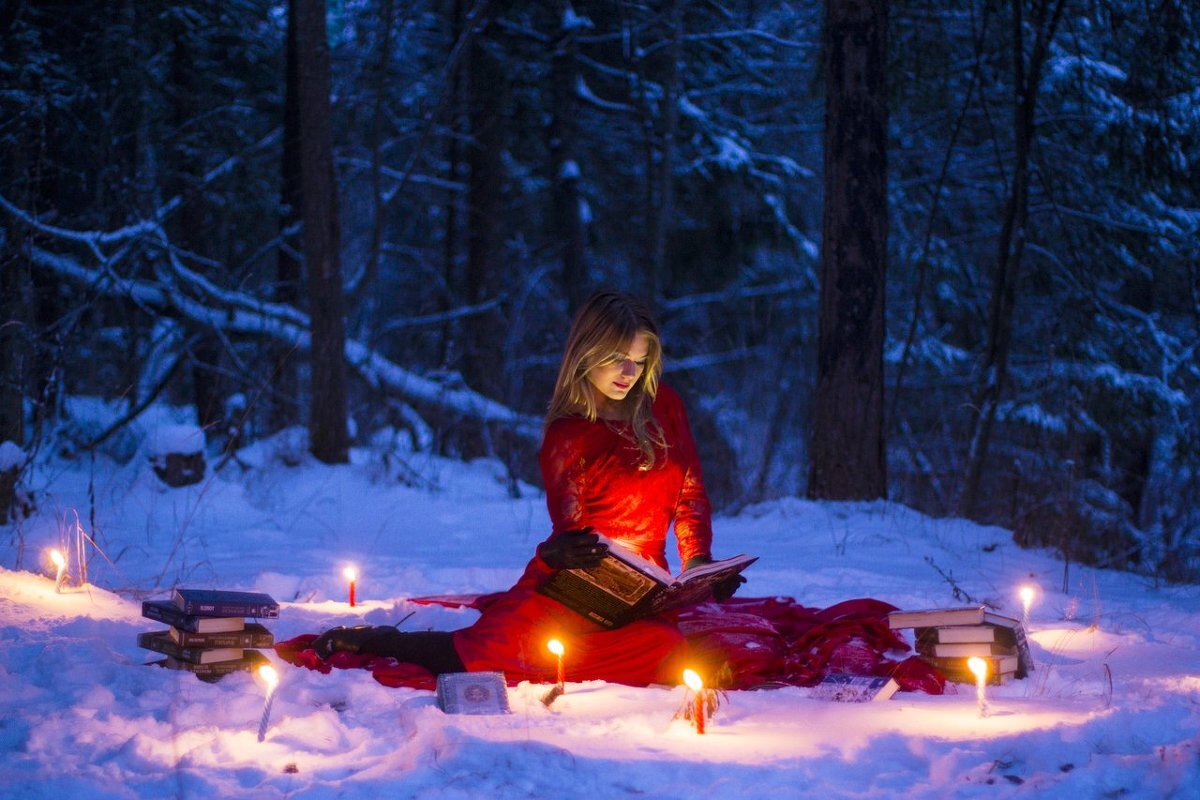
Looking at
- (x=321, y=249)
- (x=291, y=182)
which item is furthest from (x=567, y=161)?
(x=321, y=249)

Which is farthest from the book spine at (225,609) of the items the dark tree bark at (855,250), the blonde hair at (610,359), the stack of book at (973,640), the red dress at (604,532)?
the dark tree bark at (855,250)

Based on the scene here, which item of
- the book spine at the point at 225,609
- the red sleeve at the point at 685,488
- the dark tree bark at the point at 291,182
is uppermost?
the dark tree bark at the point at 291,182

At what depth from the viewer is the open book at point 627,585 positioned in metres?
3.46

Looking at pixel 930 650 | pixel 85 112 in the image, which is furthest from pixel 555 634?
pixel 85 112

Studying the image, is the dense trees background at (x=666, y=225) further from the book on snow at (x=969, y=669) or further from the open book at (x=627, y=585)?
the book on snow at (x=969, y=669)

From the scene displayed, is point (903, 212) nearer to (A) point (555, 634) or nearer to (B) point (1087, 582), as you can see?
(B) point (1087, 582)

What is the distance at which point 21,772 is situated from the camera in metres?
2.59

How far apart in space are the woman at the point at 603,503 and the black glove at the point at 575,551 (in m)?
0.25

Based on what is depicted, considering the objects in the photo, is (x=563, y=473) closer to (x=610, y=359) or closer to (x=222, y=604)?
(x=610, y=359)

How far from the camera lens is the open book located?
11.3 feet

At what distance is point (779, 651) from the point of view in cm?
419

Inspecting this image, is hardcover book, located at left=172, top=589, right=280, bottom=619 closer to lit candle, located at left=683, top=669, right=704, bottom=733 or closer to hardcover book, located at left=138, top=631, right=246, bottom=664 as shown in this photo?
hardcover book, located at left=138, top=631, right=246, bottom=664

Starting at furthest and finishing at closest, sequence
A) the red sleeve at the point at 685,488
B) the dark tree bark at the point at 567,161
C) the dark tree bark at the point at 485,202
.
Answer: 1. the dark tree bark at the point at 485,202
2. the dark tree bark at the point at 567,161
3. the red sleeve at the point at 685,488

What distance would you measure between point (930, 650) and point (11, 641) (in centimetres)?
311
